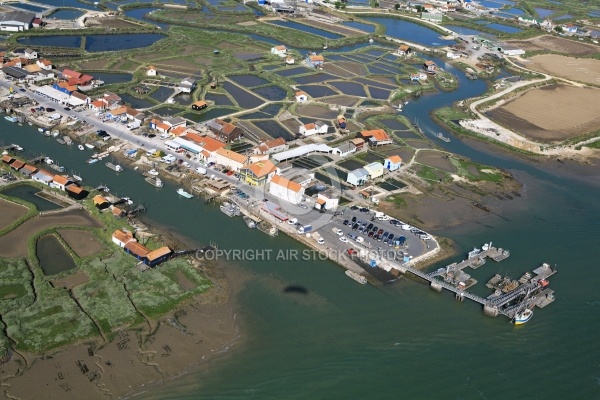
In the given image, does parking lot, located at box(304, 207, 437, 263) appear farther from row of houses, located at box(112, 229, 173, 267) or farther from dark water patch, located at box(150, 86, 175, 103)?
dark water patch, located at box(150, 86, 175, 103)

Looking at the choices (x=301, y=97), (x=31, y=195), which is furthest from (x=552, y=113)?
(x=31, y=195)

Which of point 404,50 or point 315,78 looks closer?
point 315,78

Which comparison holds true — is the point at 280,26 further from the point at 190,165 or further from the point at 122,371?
the point at 122,371

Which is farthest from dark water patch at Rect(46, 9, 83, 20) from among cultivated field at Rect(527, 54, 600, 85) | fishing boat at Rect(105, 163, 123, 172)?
cultivated field at Rect(527, 54, 600, 85)

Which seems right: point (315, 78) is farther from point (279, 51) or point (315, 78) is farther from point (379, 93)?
point (279, 51)

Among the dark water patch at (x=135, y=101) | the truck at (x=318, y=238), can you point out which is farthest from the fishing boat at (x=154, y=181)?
the dark water patch at (x=135, y=101)

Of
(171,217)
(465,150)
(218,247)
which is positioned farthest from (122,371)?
(465,150)
